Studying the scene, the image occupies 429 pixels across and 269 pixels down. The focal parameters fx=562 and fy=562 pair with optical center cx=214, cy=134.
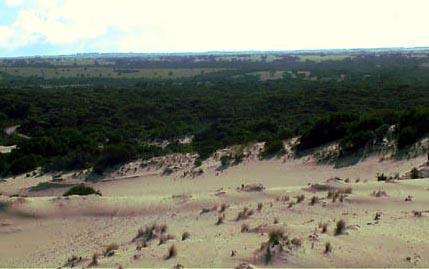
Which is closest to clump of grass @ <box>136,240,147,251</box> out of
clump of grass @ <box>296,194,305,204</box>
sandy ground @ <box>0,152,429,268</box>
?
sandy ground @ <box>0,152,429,268</box>

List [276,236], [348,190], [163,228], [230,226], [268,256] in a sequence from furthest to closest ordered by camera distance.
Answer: [348,190]
[163,228]
[230,226]
[276,236]
[268,256]

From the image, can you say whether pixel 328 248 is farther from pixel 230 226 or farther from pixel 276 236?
pixel 230 226

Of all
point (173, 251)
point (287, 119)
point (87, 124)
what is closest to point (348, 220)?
point (173, 251)

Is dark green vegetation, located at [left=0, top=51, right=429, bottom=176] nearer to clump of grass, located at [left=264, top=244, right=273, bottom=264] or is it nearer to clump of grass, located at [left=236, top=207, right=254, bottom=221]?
clump of grass, located at [left=236, top=207, right=254, bottom=221]

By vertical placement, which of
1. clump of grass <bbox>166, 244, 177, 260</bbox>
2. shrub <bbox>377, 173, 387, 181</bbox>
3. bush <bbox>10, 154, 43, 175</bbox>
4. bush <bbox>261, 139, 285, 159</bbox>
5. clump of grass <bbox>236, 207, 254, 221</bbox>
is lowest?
bush <bbox>10, 154, 43, 175</bbox>

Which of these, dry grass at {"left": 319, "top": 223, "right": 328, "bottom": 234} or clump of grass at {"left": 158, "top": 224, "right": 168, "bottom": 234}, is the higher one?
dry grass at {"left": 319, "top": 223, "right": 328, "bottom": 234}

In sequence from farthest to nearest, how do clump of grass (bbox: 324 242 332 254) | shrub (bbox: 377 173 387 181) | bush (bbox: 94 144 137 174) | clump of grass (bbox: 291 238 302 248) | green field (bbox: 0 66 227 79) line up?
1. green field (bbox: 0 66 227 79)
2. bush (bbox: 94 144 137 174)
3. shrub (bbox: 377 173 387 181)
4. clump of grass (bbox: 291 238 302 248)
5. clump of grass (bbox: 324 242 332 254)

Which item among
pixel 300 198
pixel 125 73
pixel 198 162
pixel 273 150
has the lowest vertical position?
pixel 125 73

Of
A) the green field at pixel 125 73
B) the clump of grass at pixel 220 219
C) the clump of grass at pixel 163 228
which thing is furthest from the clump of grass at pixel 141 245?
the green field at pixel 125 73

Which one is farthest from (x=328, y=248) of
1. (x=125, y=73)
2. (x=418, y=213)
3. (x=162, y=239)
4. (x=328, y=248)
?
(x=125, y=73)

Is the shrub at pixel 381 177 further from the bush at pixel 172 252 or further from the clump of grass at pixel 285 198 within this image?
the bush at pixel 172 252
